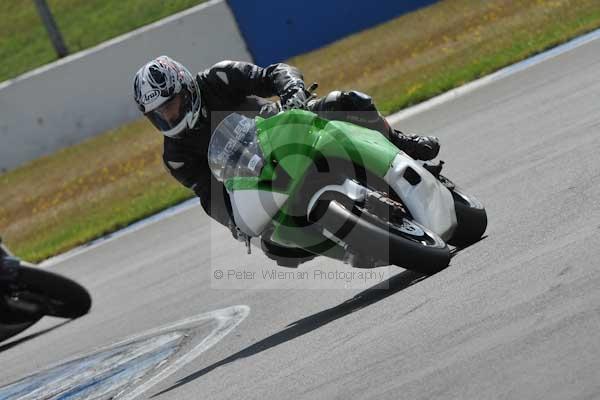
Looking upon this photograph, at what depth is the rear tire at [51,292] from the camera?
366 inches

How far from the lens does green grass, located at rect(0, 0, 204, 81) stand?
77.6 ft

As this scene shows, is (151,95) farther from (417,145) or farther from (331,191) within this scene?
(417,145)

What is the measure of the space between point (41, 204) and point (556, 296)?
47.8 ft

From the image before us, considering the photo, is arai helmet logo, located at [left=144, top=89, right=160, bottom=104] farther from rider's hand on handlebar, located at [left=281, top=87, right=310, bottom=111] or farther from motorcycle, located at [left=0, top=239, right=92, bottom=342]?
motorcycle, located at [left=0, top=239, right=92, bottom=342]

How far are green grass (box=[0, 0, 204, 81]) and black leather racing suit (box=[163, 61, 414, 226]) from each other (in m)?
14.2

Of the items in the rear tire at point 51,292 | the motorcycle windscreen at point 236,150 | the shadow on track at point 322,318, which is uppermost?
the motorcycle windscreen at point 236,150

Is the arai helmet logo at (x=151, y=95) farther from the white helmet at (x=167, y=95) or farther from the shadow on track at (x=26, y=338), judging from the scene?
the shadow on track at (x=26, y=338)

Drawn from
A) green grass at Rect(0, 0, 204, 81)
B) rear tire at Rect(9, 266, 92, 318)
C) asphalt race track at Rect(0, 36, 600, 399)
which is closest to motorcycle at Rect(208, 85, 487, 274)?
asphalt race track at Rect(0, 36, 600, 399)

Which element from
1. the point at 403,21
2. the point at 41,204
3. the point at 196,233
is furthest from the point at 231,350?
the point at 403,21

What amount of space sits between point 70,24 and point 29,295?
17934 mm

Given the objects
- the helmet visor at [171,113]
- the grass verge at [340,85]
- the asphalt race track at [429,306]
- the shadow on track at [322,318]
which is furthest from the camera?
the grass verge at [340,85]

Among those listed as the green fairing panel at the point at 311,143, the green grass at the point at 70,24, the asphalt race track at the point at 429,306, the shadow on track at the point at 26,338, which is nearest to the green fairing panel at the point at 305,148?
the green fairing panel at the point at 311,143

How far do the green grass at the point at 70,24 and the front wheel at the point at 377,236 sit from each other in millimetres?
15991

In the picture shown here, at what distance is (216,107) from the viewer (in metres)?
7.43
